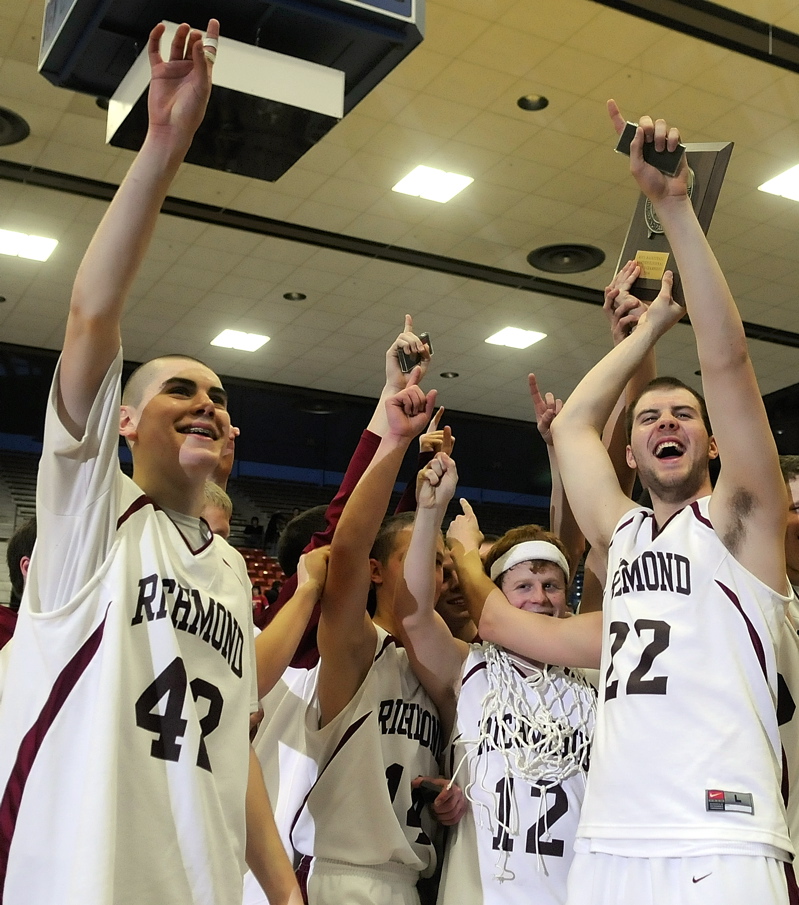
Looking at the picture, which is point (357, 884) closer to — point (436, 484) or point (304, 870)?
point (304, 870)

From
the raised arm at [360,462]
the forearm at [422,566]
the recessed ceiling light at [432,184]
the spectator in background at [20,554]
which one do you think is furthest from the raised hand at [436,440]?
the recessed ceiling light at [432,184]

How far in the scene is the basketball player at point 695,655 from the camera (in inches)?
78.6

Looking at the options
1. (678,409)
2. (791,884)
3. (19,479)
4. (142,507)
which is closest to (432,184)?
(678,409)

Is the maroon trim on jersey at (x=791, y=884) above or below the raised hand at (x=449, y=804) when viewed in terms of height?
below

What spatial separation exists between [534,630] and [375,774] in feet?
1.95

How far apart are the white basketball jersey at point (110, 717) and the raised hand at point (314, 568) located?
2.67ft

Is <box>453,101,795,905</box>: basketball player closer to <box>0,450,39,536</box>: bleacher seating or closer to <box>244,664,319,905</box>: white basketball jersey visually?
<box>244,664,319,905</box>: white basketball jersey

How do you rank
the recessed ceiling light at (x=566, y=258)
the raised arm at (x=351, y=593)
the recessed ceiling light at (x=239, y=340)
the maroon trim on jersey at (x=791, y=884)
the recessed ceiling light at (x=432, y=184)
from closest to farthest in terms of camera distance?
the maroon trim on jersey at (x=791, y=884) < the raised arm at (x=351, y=593) < the recessed ceiling light at (x=432, y=184) < the recessed ceiling light at (x=566, y=258) < the recessed ceiling light at (x=239, y=340)

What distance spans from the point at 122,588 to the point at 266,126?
1162mm

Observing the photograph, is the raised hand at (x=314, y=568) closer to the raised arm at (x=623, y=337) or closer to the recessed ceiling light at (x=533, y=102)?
the raised arm at (x=623, y=337)

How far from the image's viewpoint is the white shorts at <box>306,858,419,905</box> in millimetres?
2621

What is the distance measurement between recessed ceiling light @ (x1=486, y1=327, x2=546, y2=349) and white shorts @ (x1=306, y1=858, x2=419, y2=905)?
380 inches

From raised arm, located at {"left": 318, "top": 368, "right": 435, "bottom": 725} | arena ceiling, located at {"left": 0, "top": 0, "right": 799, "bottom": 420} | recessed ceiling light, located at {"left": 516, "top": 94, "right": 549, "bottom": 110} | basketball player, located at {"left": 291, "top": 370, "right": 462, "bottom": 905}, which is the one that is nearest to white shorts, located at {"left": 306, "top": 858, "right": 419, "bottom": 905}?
basketball player, located at {"left": 291, "top": 370, "right": 462, "bottom": 905}

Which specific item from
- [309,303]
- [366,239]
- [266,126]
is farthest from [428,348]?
[309,303]
